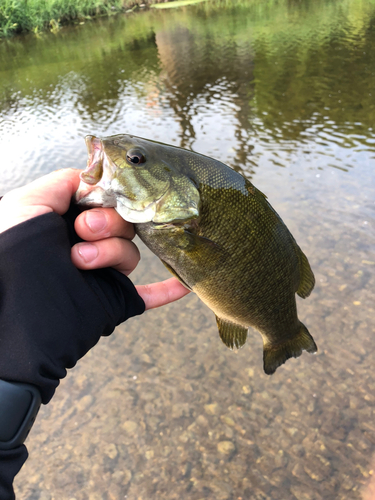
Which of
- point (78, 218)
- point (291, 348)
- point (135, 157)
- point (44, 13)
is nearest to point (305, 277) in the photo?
point (291, 348)

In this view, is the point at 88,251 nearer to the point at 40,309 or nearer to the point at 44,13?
the point at 40,309

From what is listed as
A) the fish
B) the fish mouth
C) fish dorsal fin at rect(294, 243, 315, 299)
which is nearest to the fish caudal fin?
fish dorsal fin at rect(294, 243, 315, 299)

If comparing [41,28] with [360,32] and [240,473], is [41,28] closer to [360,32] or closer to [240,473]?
[360,32]

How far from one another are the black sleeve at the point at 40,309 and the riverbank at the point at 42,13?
31.7 m

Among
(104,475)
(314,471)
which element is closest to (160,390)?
Result: (104,475)

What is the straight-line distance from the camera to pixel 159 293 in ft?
8.04

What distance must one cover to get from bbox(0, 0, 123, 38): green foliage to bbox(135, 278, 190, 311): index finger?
103 feet

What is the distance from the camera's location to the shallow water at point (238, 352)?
112 inches

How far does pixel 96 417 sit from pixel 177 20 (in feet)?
97.2

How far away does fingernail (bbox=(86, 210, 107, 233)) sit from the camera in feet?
5.67

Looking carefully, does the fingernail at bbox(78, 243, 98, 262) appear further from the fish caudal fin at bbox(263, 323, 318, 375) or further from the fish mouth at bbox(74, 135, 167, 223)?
the fish caudal fin at bbox(263, 323, 318, 375)

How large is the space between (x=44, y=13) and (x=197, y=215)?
33.7 m

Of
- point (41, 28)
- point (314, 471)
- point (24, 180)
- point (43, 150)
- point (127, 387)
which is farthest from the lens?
point (41, 28)

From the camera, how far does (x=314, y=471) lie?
2.82 m
